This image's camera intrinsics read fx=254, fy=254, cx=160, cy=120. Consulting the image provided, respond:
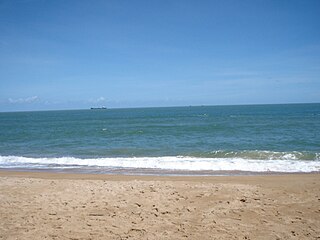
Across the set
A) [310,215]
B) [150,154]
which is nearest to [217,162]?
[150,154]

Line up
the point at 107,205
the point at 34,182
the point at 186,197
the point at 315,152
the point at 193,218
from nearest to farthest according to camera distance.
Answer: the point at 193,218
the point at 107,205
the point at 186,197
the point at 34,182
the point at 315,152

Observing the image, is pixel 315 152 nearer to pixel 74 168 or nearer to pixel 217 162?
pixel 217 162

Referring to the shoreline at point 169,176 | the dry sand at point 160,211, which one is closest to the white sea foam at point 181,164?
the shoreline at point 169,176

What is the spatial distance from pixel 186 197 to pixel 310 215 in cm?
339

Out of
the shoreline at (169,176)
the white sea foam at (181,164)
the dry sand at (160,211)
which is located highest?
the dry sand at (160,211)

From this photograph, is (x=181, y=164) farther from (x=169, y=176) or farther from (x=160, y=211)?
(x=160, y=211)

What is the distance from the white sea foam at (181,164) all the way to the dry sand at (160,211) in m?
4.43

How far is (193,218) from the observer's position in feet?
21.1

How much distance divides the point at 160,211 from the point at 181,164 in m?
9.11

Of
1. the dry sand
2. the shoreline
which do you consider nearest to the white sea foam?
the shoreline

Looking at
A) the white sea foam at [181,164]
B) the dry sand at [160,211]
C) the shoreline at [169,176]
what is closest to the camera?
the dry sand at [160,211]

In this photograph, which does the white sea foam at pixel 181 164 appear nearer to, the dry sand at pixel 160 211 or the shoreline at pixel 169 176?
the shoreline at pixel 169 176

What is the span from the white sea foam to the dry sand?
4432 mm

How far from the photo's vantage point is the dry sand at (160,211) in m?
5.67
